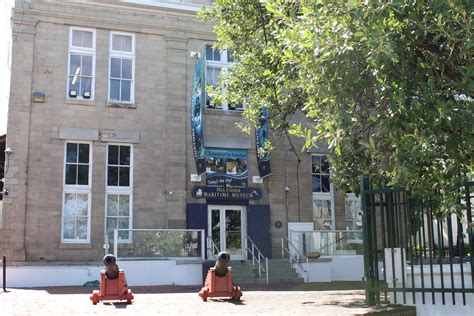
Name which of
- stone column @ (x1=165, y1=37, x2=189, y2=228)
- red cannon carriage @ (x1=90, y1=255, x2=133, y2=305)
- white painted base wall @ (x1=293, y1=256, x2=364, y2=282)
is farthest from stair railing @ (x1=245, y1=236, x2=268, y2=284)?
red cannon carriage @ (x1=90, y1=255, x2=133, y2=305)

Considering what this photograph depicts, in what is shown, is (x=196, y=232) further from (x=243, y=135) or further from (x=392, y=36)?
(x=392, y=36)

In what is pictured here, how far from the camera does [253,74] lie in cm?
1474

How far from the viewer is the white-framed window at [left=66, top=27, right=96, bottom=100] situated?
21156mm

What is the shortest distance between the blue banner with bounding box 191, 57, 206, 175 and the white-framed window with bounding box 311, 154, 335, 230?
17.1ft

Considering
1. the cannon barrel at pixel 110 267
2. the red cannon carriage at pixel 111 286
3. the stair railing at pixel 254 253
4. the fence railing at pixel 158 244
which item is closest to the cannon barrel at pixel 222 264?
the red cannon carriage at pixel 111 286

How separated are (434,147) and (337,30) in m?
1.86

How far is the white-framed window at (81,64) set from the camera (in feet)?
69.4

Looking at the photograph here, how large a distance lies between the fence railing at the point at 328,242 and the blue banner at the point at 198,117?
460 centimetres

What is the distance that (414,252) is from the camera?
361 inches

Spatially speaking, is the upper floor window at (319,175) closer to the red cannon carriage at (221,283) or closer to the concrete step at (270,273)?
the concrete step at (270,273)

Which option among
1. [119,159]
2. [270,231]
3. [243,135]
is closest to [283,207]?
[270,231]

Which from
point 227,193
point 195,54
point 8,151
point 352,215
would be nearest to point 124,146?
point 8,151

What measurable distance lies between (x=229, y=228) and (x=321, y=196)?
439cm

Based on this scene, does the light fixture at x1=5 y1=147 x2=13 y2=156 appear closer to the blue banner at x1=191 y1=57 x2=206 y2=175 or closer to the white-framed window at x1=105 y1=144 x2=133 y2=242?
the white-framed window at x1=105 y1=144 x2=133 y2=242
